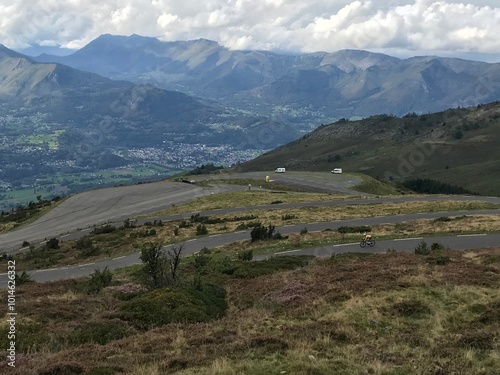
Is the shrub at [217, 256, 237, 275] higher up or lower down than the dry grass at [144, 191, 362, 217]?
lower down

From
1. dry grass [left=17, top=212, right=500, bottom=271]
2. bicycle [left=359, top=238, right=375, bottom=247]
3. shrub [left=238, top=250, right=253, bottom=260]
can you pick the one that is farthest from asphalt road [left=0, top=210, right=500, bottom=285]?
dry grass [left=17, top=212, right=500, bottom=271]

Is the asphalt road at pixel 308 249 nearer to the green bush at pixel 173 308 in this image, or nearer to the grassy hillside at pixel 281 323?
the grassy hillside at pixel 281 323

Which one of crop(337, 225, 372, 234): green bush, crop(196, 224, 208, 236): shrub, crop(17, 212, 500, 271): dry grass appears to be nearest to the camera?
crop(17, 212, 500, 271): dry grass

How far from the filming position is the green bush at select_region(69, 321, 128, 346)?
13031 millimetres

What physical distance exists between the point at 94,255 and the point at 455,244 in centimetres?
2822

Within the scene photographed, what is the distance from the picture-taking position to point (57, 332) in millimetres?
13742

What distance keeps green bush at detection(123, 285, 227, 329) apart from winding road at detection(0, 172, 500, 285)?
1406 centimetres

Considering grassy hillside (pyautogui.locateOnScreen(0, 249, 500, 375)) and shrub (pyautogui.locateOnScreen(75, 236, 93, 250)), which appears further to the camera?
shrub (pyautogui.locateOnScreen(75, 236, 93, 250))

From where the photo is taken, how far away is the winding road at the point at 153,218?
30.8 metres

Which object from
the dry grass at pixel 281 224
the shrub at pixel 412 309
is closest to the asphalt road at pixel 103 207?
the dry grass at pixel 281 224

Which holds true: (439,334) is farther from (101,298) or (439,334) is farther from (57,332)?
(101,298)

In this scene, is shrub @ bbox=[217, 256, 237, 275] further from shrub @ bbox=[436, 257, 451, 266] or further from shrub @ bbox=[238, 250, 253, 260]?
shrub @ bbox=[436, 257, 451, 266]

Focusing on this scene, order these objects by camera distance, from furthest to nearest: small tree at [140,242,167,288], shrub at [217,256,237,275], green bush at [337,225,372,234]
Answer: green bush at [337,225,372,234] < shrub at [217,256,237,275] < small tree at [140,242,167,288]

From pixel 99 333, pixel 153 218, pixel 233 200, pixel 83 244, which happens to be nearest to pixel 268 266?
pixel 99 333
